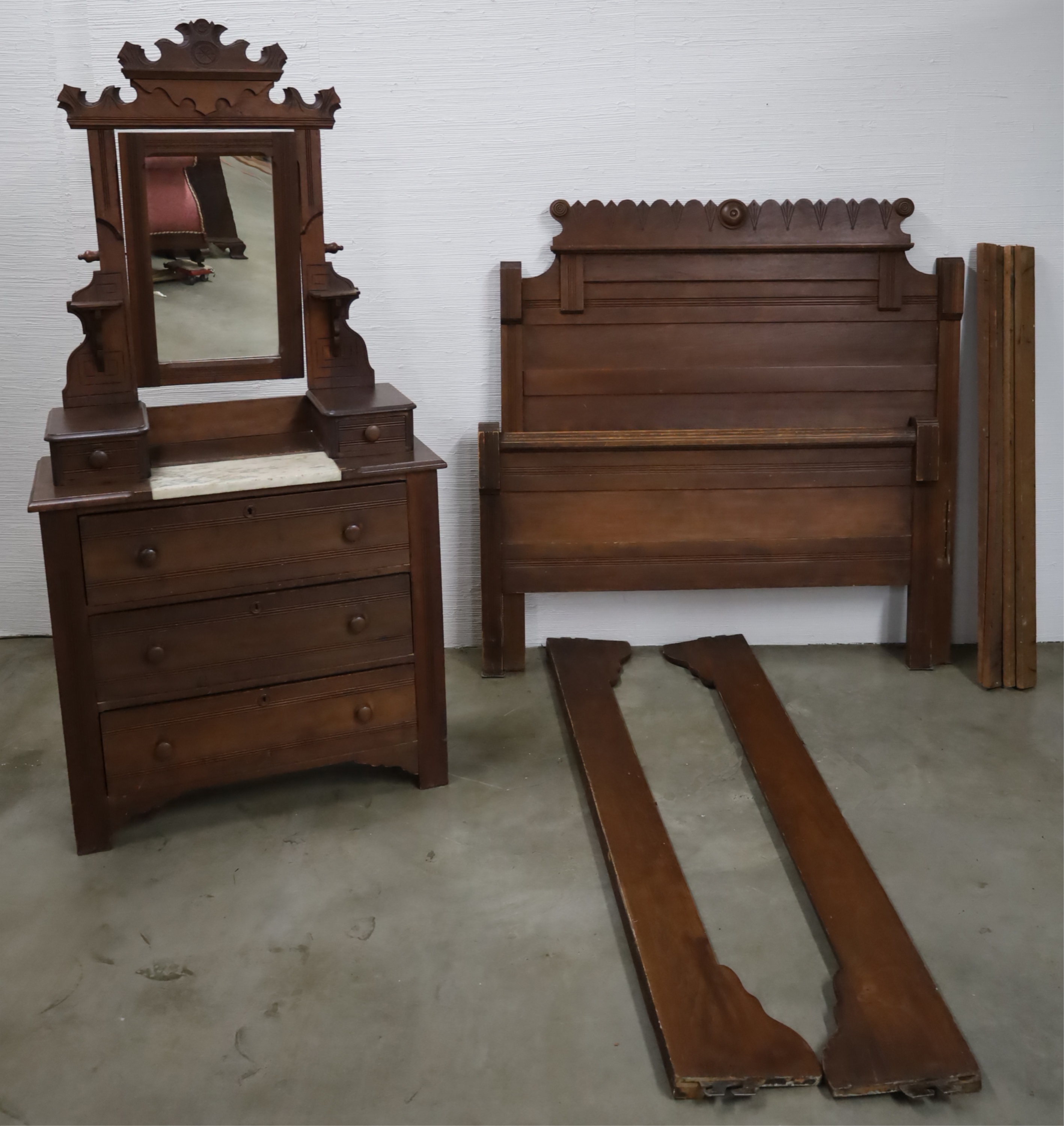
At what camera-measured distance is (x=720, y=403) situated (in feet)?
13.8

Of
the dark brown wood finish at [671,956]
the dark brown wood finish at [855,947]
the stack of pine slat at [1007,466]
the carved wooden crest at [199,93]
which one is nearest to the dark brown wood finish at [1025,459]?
the stack of pine slat at [1007,466]

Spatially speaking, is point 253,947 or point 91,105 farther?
point 91,105

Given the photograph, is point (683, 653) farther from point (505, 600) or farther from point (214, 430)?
point (214, 430)

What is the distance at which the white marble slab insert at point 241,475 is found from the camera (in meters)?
3.04

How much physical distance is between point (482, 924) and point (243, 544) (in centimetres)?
115

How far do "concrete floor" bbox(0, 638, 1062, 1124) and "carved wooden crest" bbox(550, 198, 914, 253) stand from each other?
1534 mm

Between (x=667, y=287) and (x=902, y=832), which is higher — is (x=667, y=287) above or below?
above

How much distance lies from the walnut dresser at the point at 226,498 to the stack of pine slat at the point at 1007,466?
2022 millimetres

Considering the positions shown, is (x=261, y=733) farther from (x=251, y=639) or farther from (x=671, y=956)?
(x=671, y=956)

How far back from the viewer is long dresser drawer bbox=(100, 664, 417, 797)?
3.21 metres


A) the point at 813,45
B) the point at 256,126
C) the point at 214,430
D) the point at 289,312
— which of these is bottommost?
the point at 214,430

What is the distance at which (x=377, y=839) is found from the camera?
328cm

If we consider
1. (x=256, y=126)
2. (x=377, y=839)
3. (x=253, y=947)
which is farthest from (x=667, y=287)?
(x=253, y=947)

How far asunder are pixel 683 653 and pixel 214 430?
1.86 meters
